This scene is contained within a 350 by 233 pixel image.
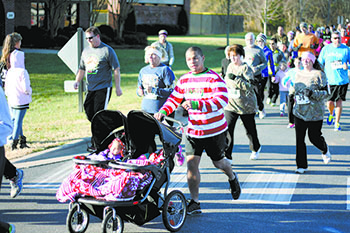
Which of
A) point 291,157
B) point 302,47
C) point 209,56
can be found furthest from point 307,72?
point 209,56

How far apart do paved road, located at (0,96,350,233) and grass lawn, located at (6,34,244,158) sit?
83 cm

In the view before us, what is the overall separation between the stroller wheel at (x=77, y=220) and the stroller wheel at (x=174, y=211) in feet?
2.70

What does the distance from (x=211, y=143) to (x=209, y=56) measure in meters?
28.4

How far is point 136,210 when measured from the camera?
600 centimetres

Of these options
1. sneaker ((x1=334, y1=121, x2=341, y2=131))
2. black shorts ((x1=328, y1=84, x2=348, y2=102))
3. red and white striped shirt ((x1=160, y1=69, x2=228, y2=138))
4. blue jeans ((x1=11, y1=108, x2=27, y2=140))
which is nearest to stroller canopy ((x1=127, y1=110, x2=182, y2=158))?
red and white striped shirt ((x1=160, y1=69, x2=228, y2=138))

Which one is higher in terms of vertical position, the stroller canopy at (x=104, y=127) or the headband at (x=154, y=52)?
the headband at (x=154, y=52)

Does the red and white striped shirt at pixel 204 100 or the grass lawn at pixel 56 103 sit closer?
the red and white striped shirt at pixel 204 100

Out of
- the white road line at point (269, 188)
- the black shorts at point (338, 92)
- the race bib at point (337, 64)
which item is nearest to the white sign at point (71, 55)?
the race bib at point (337, 64)

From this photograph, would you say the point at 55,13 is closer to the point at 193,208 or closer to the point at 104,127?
the point at 104,127

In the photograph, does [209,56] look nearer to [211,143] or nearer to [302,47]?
[302,47]

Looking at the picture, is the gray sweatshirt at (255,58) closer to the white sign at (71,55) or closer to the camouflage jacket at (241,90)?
the camouflage jacket at (241,90)

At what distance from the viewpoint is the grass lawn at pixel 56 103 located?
11.6 metres

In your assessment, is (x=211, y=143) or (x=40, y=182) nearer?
(x=211, y=143)

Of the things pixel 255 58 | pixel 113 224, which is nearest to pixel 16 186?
pixel 113 224
